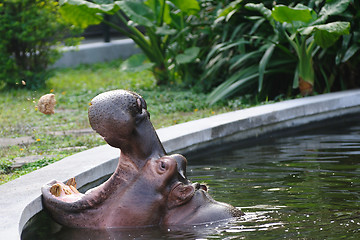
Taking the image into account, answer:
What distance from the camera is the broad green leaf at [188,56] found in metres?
10.0

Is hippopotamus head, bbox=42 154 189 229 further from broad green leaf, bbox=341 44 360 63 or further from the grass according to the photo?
broad green leaf, bbox=341 44 360 63

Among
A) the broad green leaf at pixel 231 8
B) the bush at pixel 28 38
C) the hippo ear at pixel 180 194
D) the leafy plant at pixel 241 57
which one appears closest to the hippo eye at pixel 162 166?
the hippo ear at pixel 180 194

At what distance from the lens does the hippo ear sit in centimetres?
351

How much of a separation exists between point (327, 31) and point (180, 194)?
4.91 m

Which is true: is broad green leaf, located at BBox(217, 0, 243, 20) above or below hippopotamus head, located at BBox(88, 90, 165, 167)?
below

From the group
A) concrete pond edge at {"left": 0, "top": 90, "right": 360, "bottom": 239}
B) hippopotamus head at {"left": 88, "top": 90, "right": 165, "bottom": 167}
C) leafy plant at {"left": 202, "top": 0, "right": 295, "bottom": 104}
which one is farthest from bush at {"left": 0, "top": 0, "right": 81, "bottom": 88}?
hippopotamus head at {"left": 88, "top": 90, "right": 165, "bottom": 167}

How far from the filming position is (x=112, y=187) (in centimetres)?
358

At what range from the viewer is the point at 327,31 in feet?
25.9

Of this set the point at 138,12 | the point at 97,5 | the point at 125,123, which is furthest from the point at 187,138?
the point at 138,12

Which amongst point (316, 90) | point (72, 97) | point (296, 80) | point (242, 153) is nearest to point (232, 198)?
point (242, 153)

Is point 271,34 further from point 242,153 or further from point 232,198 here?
point 232,198

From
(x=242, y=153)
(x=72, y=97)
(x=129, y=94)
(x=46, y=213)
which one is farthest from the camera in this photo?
(x=72, y=97)

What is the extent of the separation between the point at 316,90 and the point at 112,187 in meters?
6.25

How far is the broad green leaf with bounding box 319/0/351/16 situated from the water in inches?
66.7
